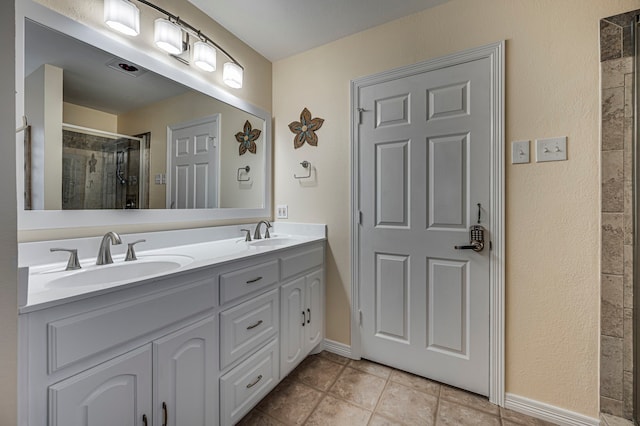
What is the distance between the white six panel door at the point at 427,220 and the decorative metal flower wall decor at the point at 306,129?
0.37 meters

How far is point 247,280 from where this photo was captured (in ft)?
4.23

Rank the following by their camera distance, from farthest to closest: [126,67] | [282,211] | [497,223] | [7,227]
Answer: [282,211] < [497,223] < [126,67] < [7,227]

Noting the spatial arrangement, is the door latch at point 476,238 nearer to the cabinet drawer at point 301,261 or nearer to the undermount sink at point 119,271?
the cabinet drawer at point 301,261

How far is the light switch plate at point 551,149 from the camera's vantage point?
1.30 m

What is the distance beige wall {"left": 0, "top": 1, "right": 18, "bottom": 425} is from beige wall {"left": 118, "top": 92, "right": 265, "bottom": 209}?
32.9 inches

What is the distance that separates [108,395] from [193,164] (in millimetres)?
1194

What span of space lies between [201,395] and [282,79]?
7.06 ft

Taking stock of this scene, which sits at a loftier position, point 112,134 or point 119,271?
point 112,134

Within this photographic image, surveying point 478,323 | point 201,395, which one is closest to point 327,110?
point 478,323

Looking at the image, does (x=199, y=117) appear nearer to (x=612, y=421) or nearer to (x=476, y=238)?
(x=476, y=238)

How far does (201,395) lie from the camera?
107 cm

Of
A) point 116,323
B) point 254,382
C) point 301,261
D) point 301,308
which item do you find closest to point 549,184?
point 301,261

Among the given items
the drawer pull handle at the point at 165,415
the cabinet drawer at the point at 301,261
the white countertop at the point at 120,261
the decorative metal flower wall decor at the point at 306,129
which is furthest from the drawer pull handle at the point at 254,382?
the decorative metal flower wall decor at the point at 306,129

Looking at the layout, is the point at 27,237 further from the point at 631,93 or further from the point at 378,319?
the point at 631,93
